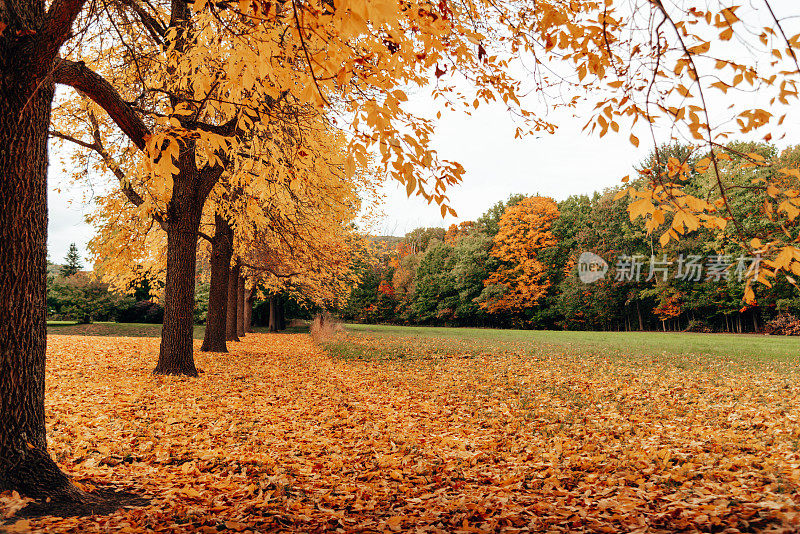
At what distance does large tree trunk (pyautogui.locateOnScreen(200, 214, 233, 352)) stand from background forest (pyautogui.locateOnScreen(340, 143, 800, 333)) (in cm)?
1375

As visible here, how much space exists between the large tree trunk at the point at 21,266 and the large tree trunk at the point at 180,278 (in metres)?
5.60

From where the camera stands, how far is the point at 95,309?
3144 cm

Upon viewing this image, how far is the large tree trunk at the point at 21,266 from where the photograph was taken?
332 centimetres

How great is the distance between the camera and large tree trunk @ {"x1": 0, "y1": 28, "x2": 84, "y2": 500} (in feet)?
10.9

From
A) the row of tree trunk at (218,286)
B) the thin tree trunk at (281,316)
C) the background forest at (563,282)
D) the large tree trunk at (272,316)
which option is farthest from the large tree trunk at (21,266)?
the thin tree trunk at (281,316)

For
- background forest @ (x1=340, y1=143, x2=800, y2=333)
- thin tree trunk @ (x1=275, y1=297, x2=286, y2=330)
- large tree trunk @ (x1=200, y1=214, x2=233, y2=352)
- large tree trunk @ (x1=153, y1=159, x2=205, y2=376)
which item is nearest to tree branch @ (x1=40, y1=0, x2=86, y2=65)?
large tree trunk @ (x1=153, y1=159, x2=205, y2=376)

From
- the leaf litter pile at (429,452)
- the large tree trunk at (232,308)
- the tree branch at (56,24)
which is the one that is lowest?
the leaf litter pile at (429,452)

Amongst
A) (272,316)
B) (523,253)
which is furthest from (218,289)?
(523,253)

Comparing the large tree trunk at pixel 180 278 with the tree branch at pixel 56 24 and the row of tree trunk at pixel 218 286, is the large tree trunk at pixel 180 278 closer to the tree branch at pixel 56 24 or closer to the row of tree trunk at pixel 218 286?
the row of tree trunk at pixel 218 286

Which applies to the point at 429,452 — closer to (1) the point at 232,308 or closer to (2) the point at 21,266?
(2) the point at 21,266

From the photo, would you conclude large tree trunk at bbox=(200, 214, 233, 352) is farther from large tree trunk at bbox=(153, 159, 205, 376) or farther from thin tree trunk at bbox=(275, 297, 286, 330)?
thin tree trunk at bbox=(275, 297, 286, 330)

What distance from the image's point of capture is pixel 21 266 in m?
3.44

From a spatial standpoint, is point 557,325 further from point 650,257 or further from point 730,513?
point 730,513

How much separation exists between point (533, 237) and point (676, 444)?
3699 cm
